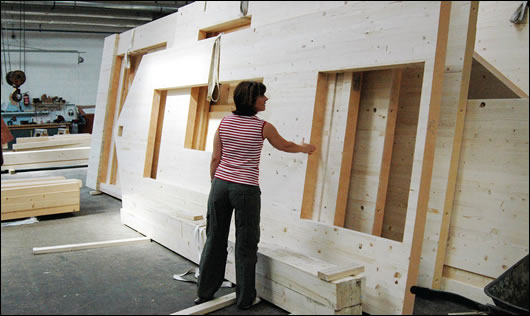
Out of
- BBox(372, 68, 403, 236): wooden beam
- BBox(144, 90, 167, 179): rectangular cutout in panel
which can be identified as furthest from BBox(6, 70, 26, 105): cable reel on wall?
BBox(372, 68, 403, 236): wooden beam

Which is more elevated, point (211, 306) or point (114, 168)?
point (114, 168)

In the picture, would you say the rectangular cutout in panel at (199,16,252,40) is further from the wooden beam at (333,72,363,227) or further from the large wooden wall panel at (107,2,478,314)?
the wooden beam at (333,72,363,227)

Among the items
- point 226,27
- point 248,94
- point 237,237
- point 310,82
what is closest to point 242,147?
point 248,94

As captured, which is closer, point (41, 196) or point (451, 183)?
point (451, 183)

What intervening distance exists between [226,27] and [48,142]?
538 cm

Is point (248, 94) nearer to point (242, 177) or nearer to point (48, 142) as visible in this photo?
point (242, 177)

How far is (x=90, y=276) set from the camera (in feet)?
7.22

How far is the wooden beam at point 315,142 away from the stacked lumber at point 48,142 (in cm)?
669

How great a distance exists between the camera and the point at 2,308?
5.50 ft

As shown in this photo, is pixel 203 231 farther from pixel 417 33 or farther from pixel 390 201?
pixel 417 33

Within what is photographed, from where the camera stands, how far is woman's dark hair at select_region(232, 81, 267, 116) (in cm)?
248

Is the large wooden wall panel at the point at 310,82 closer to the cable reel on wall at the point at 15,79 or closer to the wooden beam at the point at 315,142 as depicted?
the wooden beam at the point at 315,142

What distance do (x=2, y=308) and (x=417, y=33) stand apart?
234 cm

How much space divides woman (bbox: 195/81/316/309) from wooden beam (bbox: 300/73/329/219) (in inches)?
9.1
